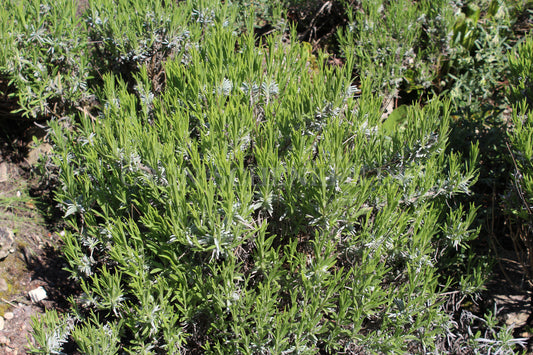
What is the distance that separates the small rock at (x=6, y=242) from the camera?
297cm

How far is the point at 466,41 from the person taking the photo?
14.3 feet

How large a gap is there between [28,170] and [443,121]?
3155 millimetres

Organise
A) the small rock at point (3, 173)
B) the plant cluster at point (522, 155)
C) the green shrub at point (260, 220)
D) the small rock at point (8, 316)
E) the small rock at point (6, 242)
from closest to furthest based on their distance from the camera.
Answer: the green shrub at point (260, 220)
the plant cluster at point (522, 155)
the small rock at point (8, 316)
the small rock at point (6, 242)
the small rock at point (3, 173)

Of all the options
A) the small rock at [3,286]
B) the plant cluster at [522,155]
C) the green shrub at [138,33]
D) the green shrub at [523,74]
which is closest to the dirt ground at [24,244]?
the small rock at [3,286]

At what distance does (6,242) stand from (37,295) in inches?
17.8

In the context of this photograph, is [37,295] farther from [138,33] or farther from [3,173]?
[138,33]

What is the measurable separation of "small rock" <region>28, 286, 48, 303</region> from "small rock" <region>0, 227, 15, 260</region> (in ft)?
1.11

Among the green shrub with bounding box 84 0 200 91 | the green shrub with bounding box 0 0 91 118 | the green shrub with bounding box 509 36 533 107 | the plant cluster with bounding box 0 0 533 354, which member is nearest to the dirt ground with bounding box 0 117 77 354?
the plant cluster with bounding box 0 0 533 354

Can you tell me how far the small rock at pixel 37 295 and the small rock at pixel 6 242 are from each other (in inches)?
13.3

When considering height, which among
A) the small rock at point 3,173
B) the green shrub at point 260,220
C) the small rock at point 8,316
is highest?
the green shrub at point 260,220

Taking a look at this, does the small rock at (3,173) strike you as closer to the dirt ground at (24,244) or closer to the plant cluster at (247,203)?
the dirt ground at (24,244)

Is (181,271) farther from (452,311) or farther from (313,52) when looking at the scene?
(313,52)

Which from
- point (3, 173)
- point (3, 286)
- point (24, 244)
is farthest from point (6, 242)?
point (3, 173)

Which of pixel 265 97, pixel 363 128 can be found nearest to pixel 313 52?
pixel 265 97
